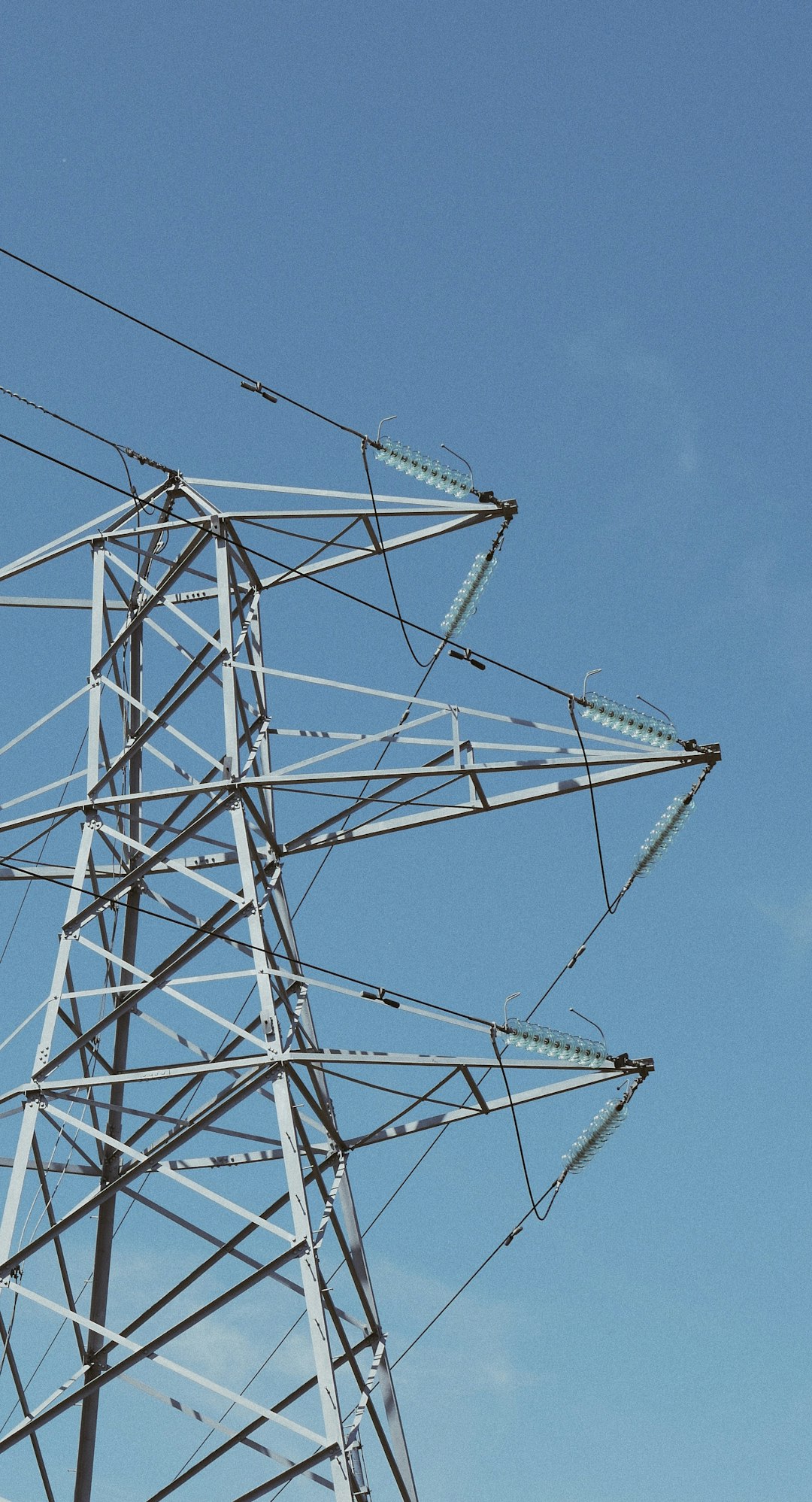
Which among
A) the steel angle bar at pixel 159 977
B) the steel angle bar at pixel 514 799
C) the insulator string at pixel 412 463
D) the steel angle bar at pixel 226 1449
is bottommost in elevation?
the steel angle bar at pixel 226 1449

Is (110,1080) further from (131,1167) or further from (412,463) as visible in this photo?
Answer: (412,463)

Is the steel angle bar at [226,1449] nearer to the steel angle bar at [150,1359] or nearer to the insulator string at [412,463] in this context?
the steel angle bar at [150,1359]

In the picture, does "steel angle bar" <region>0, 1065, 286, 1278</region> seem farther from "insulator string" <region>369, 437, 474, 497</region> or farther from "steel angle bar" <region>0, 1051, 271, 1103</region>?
"insulator string" <region>369, 437, 474, 497</region>

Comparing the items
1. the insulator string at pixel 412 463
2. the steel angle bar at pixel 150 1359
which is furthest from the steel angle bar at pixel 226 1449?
the insulator string at pixel 412 463

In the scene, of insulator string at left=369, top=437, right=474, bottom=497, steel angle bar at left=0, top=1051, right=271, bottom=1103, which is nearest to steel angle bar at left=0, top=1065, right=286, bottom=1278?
steel angle bar at left=0, top=1051, right=271, bottom=1103

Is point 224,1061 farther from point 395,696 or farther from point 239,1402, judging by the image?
point 395,696

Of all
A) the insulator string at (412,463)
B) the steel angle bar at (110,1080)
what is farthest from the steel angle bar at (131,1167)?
the insulator string at (412,463)

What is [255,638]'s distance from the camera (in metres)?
19.2

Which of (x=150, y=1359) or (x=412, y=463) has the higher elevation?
(x=412, y=463)

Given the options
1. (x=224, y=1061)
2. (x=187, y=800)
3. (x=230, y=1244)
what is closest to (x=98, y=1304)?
(x=230, y=1244)

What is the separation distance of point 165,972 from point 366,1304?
148 inches

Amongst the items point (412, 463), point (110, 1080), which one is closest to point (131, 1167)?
point (110, 1080)

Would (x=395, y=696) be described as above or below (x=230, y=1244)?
above

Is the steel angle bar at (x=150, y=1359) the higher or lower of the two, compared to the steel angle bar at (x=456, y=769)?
lower
